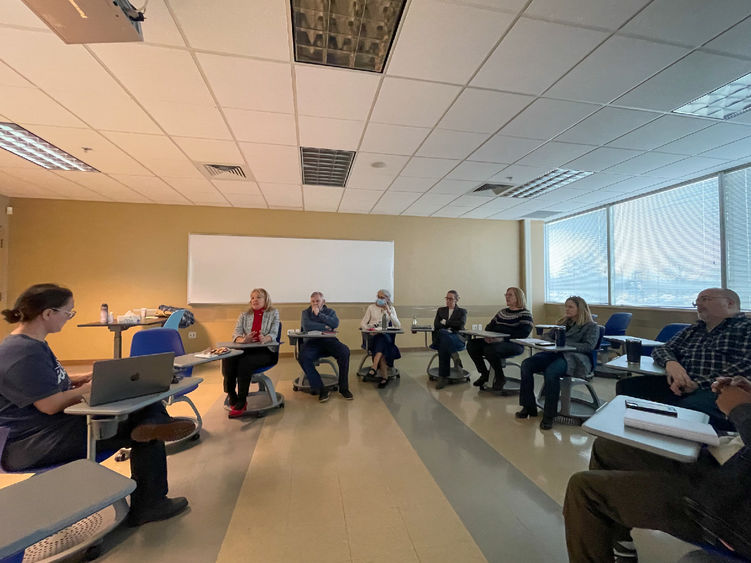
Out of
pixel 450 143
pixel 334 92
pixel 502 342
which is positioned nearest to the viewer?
pixel 334 92

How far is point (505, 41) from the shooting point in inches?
79.4

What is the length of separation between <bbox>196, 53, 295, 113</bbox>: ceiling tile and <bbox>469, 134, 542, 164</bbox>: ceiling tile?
6.80 ft

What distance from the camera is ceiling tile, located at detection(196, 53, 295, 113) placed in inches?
87.1

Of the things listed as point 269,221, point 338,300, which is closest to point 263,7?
point 269,221

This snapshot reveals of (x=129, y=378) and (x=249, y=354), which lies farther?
(x=249, y=354)

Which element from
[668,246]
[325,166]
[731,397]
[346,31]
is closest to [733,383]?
[731,397]

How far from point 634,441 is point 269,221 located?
20.2 feet

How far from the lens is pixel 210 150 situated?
3.56 m

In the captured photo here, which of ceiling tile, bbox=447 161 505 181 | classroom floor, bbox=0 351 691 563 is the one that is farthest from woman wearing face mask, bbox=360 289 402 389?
ceiling tile, bbox=447 161 505 181

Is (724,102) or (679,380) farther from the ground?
(724,102)

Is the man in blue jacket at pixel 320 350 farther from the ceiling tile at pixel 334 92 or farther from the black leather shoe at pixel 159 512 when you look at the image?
the ceiling tile at pixel 334 92

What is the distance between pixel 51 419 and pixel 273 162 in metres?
3.19

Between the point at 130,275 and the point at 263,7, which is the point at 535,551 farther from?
the point at 130,275

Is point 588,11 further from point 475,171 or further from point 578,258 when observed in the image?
point 578,258
